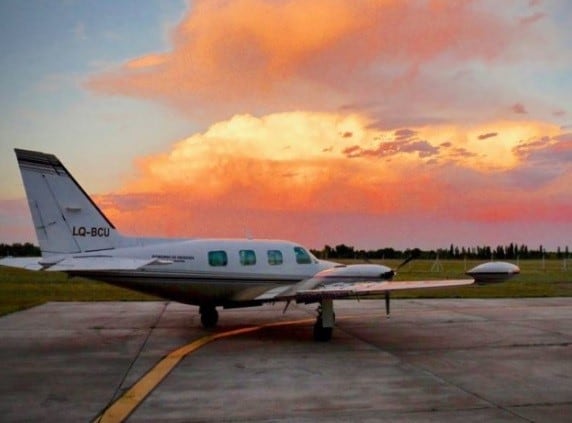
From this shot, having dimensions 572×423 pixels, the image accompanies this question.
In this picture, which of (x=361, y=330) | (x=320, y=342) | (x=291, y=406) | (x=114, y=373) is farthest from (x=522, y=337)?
(x=114, y=373)

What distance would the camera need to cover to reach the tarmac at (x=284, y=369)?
9.20 meters

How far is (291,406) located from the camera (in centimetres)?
943

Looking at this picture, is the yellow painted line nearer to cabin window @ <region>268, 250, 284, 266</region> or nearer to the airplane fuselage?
the airplane fuselage

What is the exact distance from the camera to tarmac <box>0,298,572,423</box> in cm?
920

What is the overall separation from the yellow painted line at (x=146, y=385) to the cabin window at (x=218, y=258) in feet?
7.01

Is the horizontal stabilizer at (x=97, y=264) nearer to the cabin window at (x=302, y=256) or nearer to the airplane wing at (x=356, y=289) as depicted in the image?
the airplane wing at (x=356, y=289)

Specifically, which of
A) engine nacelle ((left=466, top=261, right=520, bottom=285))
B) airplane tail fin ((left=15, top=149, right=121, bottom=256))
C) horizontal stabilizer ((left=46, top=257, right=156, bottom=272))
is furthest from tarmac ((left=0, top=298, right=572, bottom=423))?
airplane tail fin ((left=15, top=149, right=121, bottom=256))

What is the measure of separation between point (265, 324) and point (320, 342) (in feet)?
14.7

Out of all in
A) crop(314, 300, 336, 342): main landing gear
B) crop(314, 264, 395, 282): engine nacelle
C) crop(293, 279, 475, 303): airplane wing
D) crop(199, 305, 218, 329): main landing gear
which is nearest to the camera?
crop(293, 279, 475, 303): airplane wing

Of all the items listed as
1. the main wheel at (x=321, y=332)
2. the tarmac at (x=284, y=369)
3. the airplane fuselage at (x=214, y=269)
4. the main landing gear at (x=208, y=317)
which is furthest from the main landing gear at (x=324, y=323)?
the main landing gear at (x=208, y=317)

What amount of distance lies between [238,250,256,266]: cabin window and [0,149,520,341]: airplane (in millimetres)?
33

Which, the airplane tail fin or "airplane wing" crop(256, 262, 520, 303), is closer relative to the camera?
the airplane tail fin

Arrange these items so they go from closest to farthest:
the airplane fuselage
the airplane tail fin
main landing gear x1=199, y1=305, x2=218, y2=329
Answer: the airplane tail fin, the airplane fuselage, main landing gear x1=199, y1=305, x2=218, y2=329

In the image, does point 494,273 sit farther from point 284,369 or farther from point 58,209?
point 58,209
